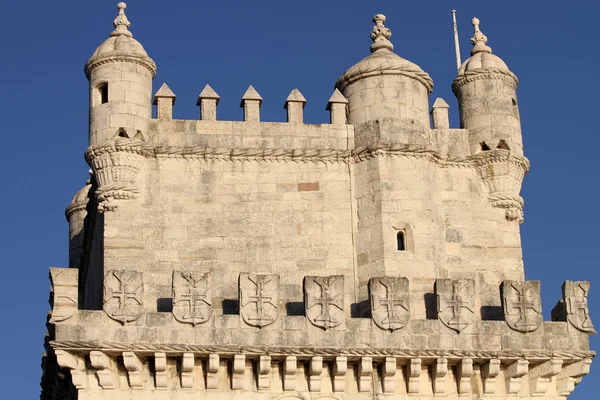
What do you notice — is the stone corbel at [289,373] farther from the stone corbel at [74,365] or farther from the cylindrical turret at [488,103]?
the cylindrical turret at [488,103]

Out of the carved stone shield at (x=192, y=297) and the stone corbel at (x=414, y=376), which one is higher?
the carved stone shield at (x=192, y=297)

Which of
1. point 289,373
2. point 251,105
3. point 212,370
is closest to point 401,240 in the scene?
point 289,373

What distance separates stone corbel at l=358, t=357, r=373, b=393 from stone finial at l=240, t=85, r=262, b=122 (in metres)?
6.50

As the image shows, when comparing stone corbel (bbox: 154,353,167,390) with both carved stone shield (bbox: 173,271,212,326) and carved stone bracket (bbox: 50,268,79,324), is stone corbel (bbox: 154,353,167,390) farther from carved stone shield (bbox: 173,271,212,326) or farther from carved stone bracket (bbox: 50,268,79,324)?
carved stone bracket (bbox: 50,268,79,324)

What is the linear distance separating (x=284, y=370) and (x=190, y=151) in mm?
5670

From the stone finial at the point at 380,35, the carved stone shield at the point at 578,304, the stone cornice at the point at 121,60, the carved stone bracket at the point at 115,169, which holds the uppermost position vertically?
the stone finial at the point at 380,35

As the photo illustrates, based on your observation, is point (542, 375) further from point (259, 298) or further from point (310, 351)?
point (259, 298)

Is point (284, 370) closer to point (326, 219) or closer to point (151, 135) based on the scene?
point (326, 219)

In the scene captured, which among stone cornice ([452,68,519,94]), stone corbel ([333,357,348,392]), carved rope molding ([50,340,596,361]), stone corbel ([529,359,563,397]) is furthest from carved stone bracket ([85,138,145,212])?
stone corbel ([529,359,563,397])

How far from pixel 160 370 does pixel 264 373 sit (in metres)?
2.05

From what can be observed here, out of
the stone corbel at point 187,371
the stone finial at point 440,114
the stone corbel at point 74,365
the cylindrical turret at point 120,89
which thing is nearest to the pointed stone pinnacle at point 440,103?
the stone finial at point 440,114

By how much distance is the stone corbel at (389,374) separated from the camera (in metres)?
28.7

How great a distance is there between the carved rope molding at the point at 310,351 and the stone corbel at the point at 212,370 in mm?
118

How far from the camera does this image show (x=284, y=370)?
94.1 feet
